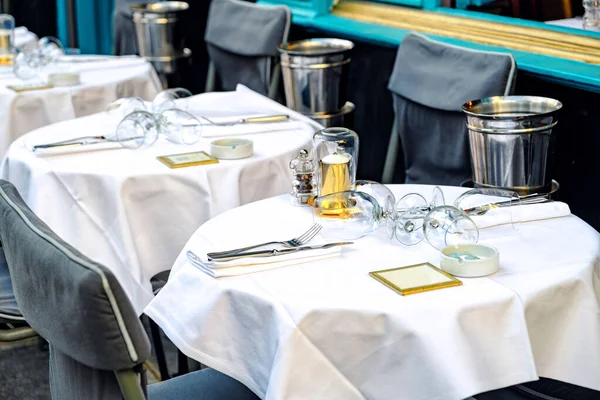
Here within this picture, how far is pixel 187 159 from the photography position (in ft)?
8.52

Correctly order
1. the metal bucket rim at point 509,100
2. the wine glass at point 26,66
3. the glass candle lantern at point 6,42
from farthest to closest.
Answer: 1. the glass candle lantern at point 6,42
2. the wine glass at point 26,66
3. the metal bucket rim at point 509,100

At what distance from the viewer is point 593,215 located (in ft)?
9.80

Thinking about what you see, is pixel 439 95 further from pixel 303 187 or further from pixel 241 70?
pixel 241 70

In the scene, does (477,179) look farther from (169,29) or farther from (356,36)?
(169,29)

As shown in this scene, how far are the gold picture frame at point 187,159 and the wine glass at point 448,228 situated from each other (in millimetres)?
845

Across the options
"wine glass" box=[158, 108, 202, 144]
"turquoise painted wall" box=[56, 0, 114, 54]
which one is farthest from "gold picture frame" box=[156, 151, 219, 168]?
"turquoise painted wall" box=[56, 0, 114, 54]

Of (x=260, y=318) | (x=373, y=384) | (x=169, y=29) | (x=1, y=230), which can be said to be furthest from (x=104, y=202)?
(x=169, y=29)

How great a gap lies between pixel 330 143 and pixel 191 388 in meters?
0.73

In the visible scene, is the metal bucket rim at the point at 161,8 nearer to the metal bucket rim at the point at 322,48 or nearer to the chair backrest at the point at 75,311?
the metal bucket rim at the point at 322,48

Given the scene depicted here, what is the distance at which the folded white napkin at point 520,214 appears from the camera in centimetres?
201

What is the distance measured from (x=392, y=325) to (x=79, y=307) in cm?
55

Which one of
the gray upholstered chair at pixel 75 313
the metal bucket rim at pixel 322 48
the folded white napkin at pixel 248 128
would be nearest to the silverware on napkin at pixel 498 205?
the gray upholstered chair at pixel 75 313

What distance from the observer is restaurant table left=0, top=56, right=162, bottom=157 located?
361cm

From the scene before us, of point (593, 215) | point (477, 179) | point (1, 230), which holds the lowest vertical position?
point (593, 215)
